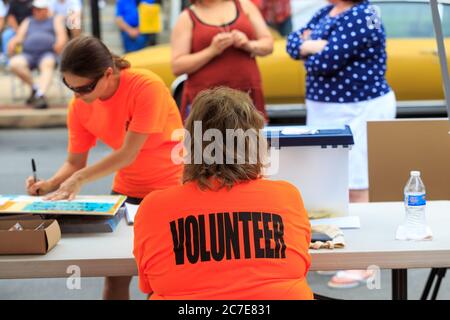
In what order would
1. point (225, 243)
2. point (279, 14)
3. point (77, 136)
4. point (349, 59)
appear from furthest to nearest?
point (279, 14) → point (349, 59) → point (77, 136) → point (225, 243)

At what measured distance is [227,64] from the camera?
176 inches

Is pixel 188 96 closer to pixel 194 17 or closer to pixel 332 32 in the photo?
pixel 194 17

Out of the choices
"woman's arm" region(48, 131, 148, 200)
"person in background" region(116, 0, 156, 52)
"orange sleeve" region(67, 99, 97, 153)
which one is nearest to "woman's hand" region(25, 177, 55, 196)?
"woman's arm" region(48, 131, 148, 200)

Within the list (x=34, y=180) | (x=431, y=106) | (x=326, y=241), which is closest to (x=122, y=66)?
(x=34, y=180)

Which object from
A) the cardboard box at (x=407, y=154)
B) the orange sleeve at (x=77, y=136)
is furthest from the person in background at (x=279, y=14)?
the orange sleeve at (x=77, y=136)

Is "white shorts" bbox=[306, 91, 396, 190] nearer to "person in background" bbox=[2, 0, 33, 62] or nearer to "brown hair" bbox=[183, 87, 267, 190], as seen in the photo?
"brown hair" bbox=[183, 87, 267, 190]

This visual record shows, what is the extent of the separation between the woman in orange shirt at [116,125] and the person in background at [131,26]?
624 centimetres

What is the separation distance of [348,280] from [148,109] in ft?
5.37

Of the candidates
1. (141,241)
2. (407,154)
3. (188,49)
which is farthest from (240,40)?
(141,241)

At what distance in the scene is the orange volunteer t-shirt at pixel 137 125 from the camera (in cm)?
333

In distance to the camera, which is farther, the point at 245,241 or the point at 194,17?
the point at 194,17

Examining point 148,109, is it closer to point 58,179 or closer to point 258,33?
point 58,179

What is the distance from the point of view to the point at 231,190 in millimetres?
2307
